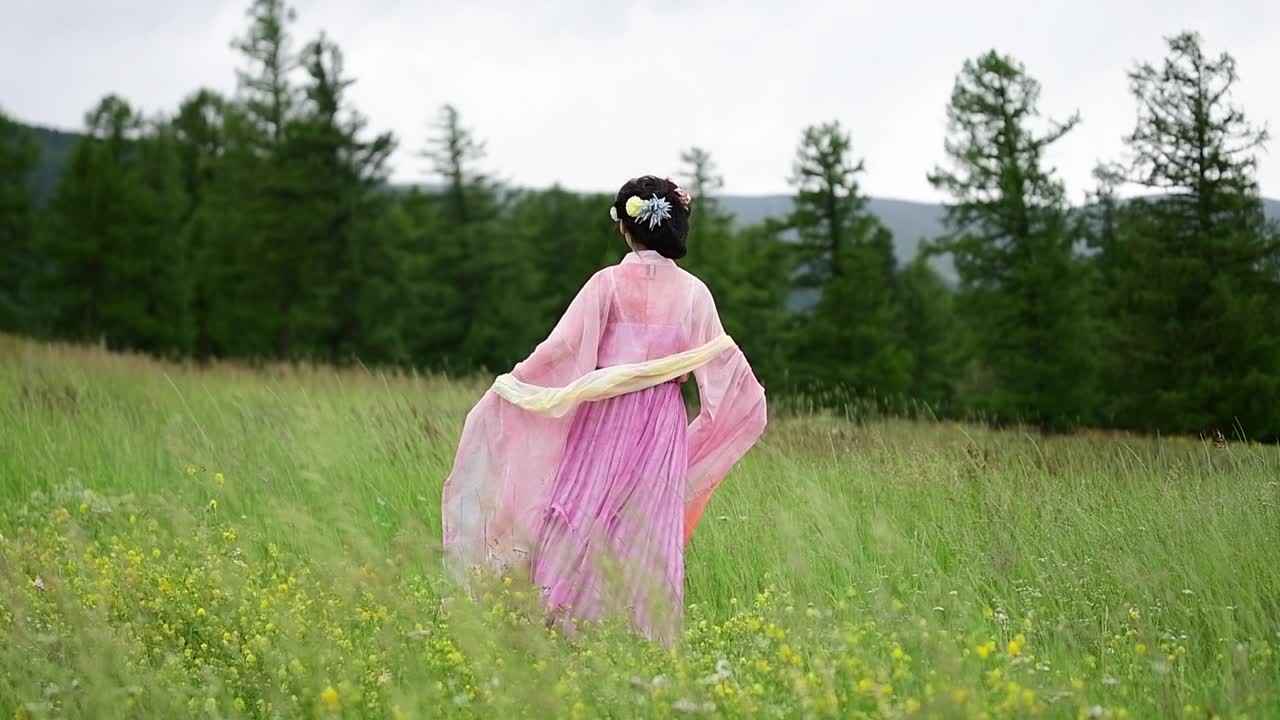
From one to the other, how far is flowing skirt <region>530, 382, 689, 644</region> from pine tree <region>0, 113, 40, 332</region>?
31.5 metres

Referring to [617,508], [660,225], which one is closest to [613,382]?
[617,508]

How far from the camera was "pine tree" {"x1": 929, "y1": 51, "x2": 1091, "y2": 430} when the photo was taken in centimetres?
2112

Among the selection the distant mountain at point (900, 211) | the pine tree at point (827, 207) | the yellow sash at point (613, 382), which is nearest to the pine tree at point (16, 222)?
the pine tree at point (827, 207)

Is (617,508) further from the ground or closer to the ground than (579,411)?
closer to the ground

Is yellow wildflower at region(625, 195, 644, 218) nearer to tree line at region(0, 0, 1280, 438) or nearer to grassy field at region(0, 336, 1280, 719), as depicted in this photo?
grassy field at region(0, 336, 1280, 719)

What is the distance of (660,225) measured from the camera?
201 inches

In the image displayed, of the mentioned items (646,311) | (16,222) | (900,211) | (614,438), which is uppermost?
(900,211)

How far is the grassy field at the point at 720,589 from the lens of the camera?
3.52 metres

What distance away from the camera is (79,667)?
398 cm

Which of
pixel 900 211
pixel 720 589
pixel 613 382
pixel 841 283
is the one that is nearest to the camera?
pixel 613 382

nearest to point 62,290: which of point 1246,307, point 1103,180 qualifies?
point 1103,180

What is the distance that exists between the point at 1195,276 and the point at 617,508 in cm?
1574

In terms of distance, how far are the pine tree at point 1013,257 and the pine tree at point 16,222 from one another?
2474 cm

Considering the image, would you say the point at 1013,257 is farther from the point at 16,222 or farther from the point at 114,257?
the point at 16,222
